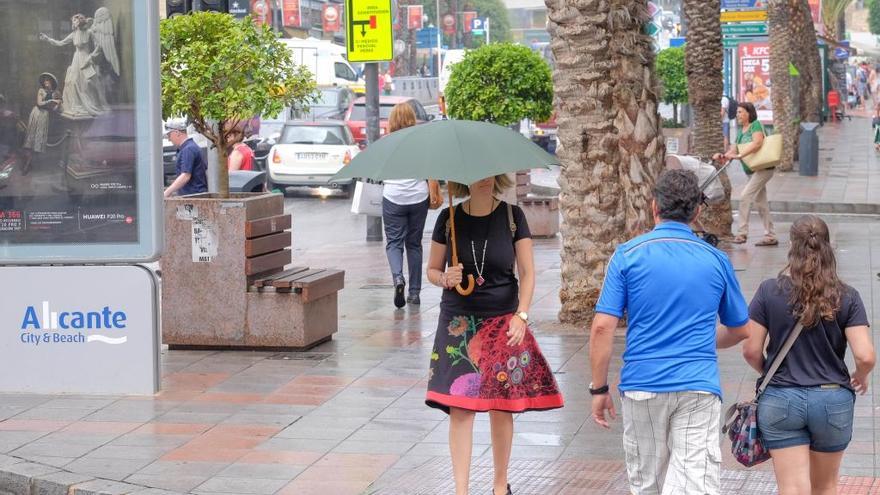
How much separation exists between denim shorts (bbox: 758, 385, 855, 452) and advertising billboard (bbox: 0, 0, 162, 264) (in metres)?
4.49

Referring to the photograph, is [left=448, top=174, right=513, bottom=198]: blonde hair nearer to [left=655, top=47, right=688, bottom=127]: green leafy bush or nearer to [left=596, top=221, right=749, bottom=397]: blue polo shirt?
[left=596, top=221, right=749, bottom=397]: blue polo shirt

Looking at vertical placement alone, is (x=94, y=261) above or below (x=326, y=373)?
above

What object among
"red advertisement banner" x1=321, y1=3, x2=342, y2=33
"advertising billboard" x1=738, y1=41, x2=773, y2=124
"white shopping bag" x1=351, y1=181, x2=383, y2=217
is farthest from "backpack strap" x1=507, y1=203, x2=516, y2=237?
"red advertisement banner" x1=321, y1=3, x2=342, y2=33

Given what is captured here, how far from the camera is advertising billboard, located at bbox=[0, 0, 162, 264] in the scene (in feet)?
27.4

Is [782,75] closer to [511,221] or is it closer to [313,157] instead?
[313,157]

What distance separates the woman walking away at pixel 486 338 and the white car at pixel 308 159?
62.6 ft

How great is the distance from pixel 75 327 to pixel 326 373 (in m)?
1.65

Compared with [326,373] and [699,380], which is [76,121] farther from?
[699,380]

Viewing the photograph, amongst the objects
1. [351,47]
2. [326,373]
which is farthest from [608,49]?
[351,47]

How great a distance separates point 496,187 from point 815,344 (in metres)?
1.73

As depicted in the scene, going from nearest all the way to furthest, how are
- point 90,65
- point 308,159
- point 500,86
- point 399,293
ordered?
point 90,65, point 399,293, point 500,86, point 308,159

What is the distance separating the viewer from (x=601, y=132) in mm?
10625

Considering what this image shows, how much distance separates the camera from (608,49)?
10641mm

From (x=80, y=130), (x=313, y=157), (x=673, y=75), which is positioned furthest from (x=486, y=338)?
(x=673, y=75)
